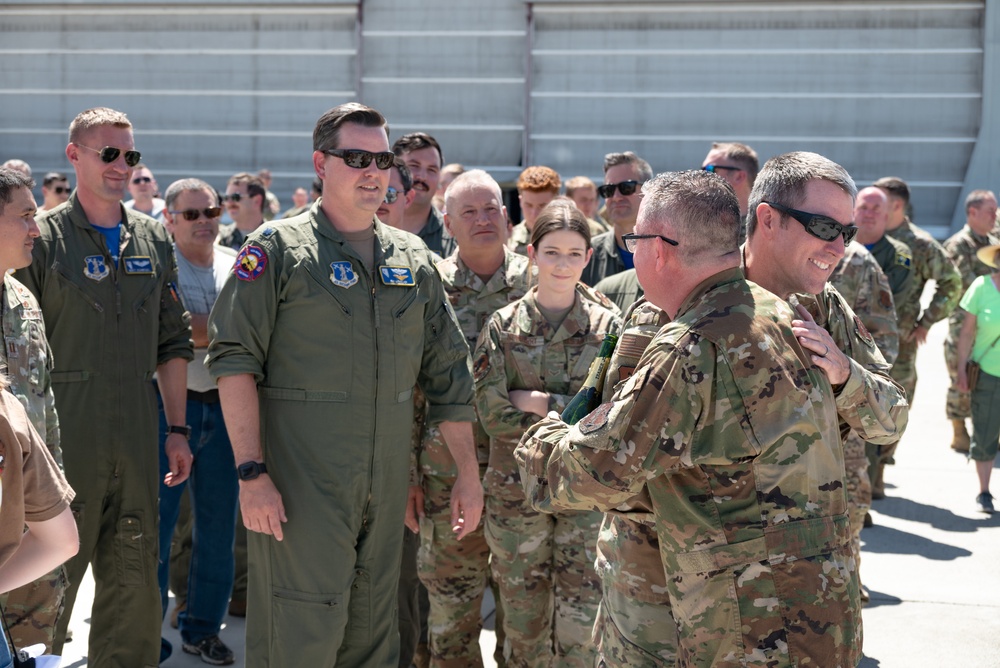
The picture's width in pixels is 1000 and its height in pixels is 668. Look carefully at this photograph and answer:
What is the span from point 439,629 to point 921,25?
21.8 m

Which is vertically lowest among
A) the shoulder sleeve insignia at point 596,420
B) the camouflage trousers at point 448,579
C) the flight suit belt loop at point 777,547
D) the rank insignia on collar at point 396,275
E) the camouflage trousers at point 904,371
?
the camouflage trousers at point 448,579

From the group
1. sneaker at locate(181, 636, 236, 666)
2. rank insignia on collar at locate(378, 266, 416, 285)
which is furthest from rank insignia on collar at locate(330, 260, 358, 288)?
sneaker at locate(181, 636, 236, 666)

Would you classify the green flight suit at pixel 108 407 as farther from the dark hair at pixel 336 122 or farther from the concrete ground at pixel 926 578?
the dark hair at pixel 336 122

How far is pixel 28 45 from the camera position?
25.5 metres

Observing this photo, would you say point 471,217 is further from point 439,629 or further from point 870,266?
point 870,266

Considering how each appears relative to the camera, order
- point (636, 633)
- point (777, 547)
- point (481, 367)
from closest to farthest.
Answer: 1. point (777, 547)
2. point (636, 633)
3. point (481, 367)

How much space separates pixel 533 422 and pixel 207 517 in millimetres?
1829

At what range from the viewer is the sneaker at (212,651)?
16.2 feet

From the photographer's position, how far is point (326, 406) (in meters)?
3.46

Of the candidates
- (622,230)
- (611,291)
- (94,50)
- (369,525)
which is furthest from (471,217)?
(94,50)

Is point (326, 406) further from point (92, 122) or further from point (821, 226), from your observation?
point (92, 122)

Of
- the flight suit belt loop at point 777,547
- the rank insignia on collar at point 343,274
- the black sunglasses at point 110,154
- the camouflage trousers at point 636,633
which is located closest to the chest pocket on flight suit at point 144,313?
the black sunglasses at point 110,154

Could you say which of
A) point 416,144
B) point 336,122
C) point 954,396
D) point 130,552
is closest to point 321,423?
point 336,122

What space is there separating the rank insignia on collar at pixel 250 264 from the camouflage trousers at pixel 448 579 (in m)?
1.44
